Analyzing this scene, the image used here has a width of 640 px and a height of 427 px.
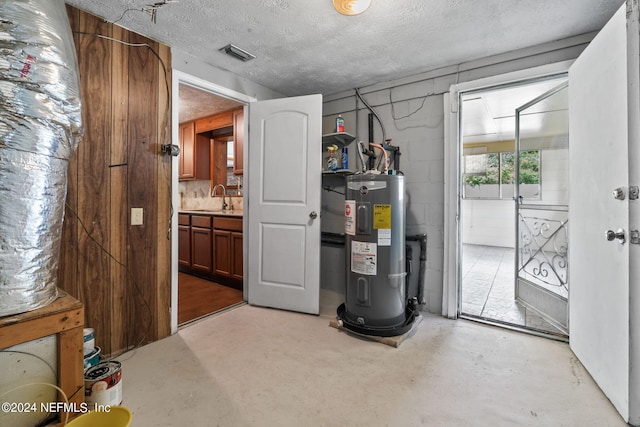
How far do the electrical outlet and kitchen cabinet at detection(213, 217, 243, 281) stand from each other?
135cm

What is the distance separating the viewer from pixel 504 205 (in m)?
6.34

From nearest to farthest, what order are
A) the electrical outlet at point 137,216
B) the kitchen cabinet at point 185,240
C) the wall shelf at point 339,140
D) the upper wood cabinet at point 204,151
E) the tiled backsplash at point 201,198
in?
the electrical outlet at point 137,216
the wall shelf at point 339,140
the kitchen cabinet at point 185,240
the upper wood cabinet at point 204,151
the tiled backsplash at point 201,198

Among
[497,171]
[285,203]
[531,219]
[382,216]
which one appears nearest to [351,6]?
[382,216]

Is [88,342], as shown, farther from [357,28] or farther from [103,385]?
[357,28]

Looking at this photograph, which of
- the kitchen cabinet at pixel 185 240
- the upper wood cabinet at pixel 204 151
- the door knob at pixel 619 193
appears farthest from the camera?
the upper wood cabinet at pixel 204 151

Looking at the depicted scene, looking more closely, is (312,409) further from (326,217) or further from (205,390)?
(326,217)

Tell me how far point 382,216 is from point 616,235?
1.25 metres

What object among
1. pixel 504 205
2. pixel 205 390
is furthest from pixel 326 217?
pixel 504 205

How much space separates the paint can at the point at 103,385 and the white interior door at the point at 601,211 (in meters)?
2.49

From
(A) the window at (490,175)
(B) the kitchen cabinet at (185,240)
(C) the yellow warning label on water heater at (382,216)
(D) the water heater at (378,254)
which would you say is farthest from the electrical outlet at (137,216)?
(A) the window at (490,175)

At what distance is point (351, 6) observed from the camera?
1.71 metres

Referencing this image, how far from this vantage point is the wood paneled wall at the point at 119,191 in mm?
1793

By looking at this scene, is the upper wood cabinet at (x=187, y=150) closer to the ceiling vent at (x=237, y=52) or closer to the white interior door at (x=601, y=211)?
the ceiling vent at (x=237, y=52)

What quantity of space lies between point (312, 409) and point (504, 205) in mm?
6444
